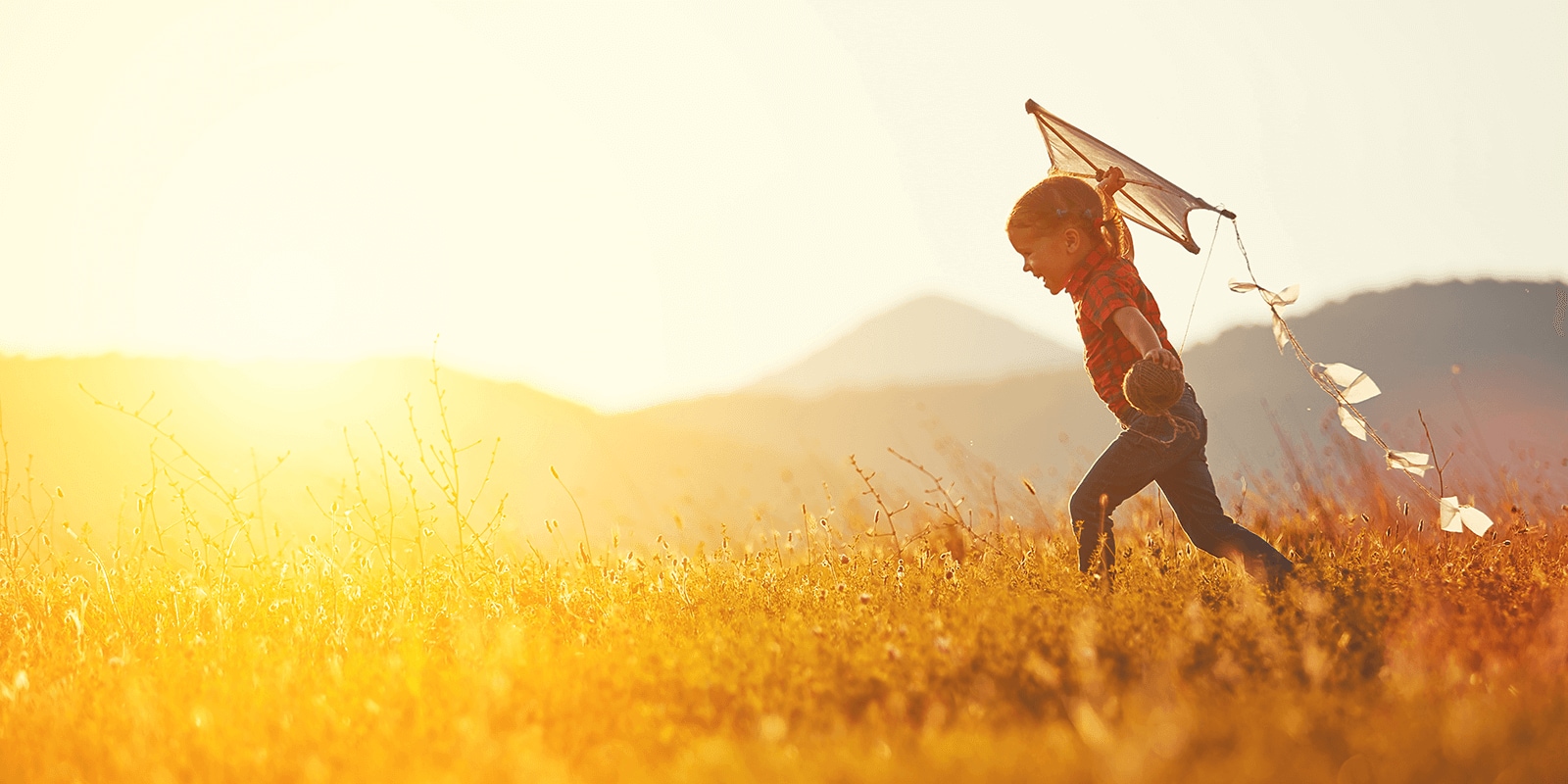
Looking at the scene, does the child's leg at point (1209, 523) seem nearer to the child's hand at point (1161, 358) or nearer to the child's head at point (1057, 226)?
the child's hand at point (1161, 358)

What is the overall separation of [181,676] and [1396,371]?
99.5 ft

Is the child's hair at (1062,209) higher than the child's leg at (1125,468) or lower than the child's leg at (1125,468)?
higher

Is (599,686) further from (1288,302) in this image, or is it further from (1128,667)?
(1288,302)

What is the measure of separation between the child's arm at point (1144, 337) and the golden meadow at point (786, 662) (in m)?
0.94

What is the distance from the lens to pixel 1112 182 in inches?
169

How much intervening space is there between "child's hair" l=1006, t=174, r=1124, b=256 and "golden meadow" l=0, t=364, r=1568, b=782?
1.55 metres

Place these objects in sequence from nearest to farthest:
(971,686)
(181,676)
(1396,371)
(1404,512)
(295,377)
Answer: (971,686), (181,676), (1404,512), (295,377), (1396,371)

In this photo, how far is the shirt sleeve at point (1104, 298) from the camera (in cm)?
392

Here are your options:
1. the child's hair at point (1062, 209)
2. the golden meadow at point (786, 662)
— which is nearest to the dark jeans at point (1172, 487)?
the golden meadow at point (786, 662)

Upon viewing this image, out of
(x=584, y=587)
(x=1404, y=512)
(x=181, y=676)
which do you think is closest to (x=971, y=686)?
(x=584, y=587)

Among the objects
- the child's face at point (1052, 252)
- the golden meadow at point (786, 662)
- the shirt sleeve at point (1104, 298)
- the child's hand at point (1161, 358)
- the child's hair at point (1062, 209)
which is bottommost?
the golden meadow at point (786, 662)

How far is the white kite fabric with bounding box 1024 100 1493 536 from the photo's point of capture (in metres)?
4.13

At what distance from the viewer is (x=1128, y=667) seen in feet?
9.82

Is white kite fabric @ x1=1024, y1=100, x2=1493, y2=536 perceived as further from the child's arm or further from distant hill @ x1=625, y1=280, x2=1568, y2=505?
distant hill @ x1=625, y1=280, x2=1568, y2=505
